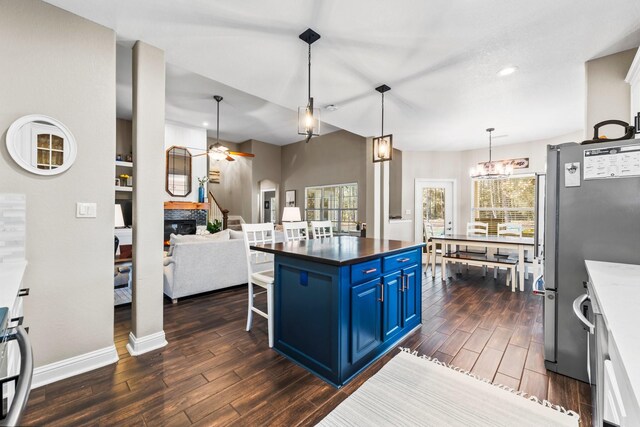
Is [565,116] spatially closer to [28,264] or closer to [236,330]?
[236,330]

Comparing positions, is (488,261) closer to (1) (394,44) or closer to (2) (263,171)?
(1) (394,44)

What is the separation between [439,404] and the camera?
1766 millimetres

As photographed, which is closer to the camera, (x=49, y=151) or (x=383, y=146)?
(x=49, y=151)

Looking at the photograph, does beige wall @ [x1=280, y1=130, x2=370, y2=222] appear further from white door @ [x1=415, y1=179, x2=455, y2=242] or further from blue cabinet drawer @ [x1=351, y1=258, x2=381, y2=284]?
blue cabinet drawer @ [x1=351, y1=258, x2=381, y2=284]

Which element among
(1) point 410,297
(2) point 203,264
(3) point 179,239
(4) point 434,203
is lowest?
(1) point 410,297

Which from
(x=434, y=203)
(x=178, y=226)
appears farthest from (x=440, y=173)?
(x=178, y=226)

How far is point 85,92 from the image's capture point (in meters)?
2.15

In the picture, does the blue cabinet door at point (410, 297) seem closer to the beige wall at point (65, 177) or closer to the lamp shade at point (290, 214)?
the beige wall at point (65, 177)

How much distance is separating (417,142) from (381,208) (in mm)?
1691

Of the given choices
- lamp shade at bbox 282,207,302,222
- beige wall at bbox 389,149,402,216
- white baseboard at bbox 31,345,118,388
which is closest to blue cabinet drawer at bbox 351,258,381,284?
white baseboard at bbox 31,345,118,388

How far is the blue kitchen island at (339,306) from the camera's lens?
76.1 inches

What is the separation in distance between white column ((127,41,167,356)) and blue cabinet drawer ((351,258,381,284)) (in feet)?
5.81

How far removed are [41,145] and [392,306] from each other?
Answer: 2950 mm

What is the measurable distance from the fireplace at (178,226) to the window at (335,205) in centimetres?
301
